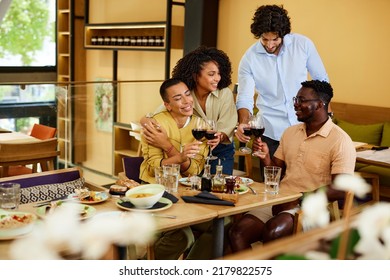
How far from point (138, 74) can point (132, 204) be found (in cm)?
490

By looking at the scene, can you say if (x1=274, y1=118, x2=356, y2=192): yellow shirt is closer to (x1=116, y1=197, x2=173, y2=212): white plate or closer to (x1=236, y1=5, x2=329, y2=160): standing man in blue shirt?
(x1=236, y1=5, x2=329, y2=160): standing man in blue shirt

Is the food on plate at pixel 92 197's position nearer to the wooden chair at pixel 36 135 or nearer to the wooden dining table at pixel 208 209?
the wooden dining table at pixel 208 209

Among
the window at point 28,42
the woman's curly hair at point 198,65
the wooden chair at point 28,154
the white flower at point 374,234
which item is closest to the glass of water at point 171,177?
the woman's curly hair at point 198,65

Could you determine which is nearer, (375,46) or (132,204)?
(132,204)

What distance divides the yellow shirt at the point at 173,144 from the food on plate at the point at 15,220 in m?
0.83

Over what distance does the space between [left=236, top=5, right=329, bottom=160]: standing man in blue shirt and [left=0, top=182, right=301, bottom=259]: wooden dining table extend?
0.59m

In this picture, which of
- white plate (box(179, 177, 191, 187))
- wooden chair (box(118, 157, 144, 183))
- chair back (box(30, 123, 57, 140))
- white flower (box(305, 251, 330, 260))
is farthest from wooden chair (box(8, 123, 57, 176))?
white flower (box(305, 251, 330, 260))

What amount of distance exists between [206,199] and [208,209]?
80mm

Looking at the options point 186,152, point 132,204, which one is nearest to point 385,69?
point 186,152

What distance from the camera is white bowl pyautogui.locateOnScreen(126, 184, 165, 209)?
5.87ft

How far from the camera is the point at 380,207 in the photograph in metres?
0.89

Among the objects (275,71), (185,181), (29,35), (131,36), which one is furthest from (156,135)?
(29,35)

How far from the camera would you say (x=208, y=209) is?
1.92m
